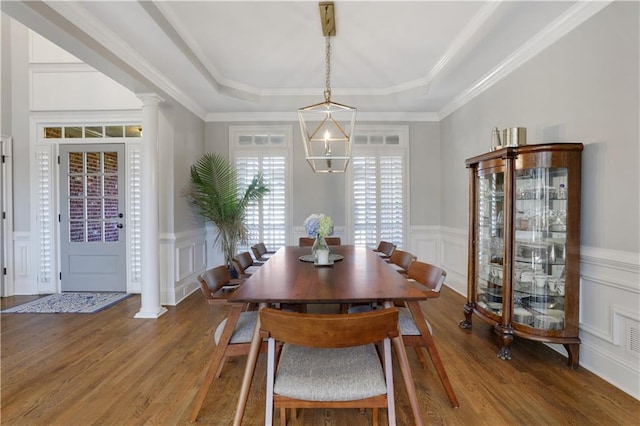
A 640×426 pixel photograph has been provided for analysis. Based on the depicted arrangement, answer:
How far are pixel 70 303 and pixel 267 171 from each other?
3.27 meters

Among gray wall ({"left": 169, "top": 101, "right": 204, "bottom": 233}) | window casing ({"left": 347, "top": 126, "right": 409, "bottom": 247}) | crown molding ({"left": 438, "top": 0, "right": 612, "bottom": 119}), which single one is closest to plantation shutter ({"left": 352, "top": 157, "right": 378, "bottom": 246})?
window casing ({"left": 347, "top": 126, "right": 409, "bottom": 247})

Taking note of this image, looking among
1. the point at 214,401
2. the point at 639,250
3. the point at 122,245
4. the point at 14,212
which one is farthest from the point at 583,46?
the point at 14,212

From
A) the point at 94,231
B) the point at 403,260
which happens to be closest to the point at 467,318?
the point at 403,260

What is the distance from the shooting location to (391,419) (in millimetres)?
1324

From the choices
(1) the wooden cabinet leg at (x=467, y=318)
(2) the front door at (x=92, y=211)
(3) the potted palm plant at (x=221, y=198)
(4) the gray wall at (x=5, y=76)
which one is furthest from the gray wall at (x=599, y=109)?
(4) the gray wall at (x=5, y=76)

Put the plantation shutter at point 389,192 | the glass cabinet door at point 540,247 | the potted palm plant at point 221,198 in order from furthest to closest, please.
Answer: the plantation shutter at point 389,192
the potted palm plant at point 221,198
the glass cabinet door at point 540,247

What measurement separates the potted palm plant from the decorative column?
0.78 m

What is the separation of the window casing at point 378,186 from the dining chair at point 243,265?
2.39 meters

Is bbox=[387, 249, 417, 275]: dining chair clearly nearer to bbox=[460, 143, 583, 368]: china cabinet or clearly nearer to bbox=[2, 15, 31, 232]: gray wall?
bbox=[460, 143, 583, 368]: china cabinet

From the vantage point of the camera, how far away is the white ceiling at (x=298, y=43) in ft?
8.14

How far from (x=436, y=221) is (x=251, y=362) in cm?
432

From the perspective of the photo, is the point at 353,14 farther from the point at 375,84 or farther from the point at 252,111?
the point at 252,111

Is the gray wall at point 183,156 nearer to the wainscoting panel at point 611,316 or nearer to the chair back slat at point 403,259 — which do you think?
the chair back slat at point 403,259

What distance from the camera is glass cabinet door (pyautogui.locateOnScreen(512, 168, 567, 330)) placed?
8.08 feet
